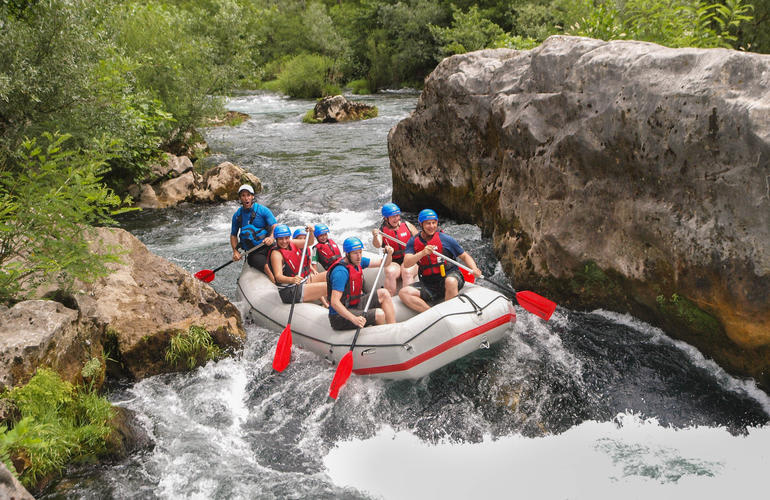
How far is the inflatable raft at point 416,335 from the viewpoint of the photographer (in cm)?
534

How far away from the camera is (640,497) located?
13.1 ft

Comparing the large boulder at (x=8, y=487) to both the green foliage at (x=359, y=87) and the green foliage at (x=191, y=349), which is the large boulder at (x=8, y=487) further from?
the green foliage at (x=359, y=87)

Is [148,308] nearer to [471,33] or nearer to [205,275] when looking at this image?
[205,275]

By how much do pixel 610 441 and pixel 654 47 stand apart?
12.8 feet

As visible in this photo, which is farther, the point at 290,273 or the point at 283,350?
the point at 290,273

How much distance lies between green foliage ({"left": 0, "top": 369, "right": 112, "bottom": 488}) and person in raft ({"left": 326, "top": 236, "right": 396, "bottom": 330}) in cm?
228

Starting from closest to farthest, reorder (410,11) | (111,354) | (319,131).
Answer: (111,354)
(319,131)
(410,11)

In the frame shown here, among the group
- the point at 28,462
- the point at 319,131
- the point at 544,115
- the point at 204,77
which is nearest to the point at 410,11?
the point at 319,131

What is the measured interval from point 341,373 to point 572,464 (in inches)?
87.9

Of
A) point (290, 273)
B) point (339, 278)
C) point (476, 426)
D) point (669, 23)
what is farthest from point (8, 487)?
point (669, 23)

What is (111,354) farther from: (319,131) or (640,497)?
(319,131)

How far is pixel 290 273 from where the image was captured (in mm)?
6941

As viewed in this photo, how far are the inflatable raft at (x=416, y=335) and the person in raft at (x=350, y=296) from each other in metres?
0.12

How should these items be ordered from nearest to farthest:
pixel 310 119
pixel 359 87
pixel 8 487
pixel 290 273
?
pixel 8 487 → pixel 290 273 → pixel 310 119 → pixel 359 87
